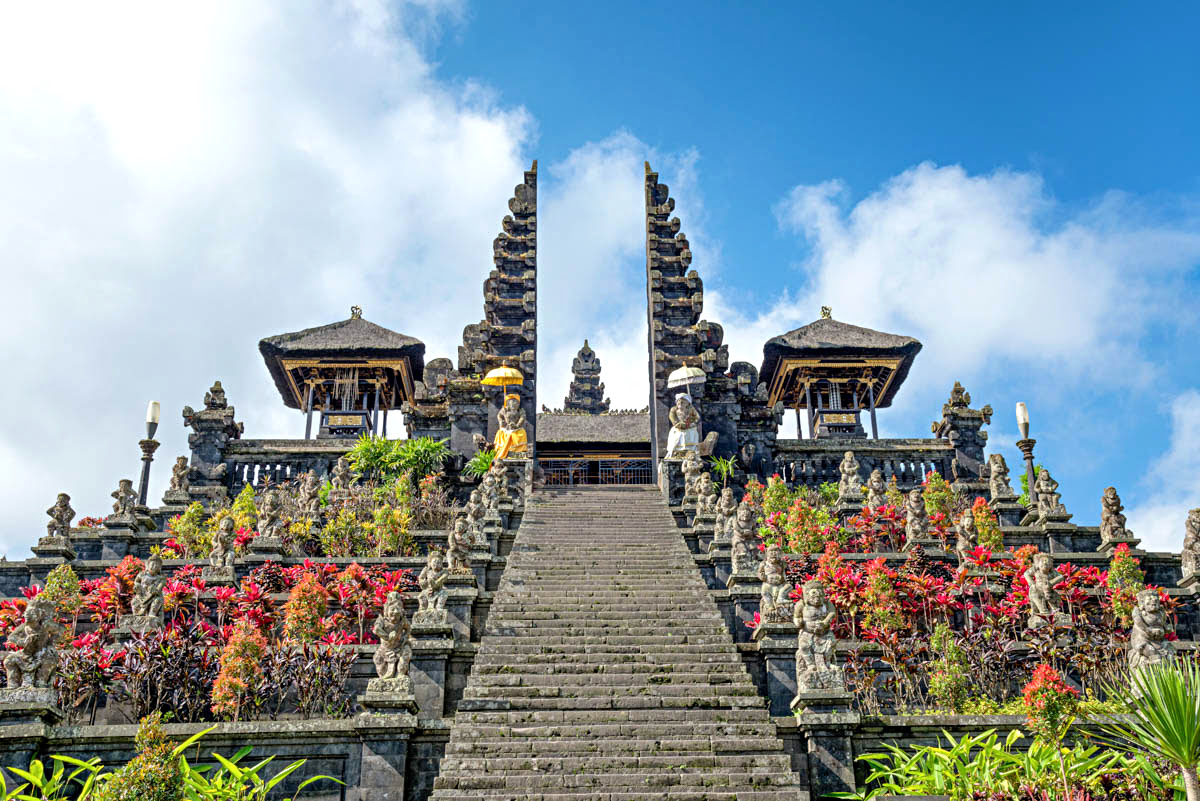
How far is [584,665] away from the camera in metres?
11.6

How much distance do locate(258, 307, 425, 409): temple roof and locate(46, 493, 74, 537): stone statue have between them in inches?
485

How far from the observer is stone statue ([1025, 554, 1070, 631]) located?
12930 millimetres

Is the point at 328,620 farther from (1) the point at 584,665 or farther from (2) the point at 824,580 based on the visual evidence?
(2) the point at 824,580

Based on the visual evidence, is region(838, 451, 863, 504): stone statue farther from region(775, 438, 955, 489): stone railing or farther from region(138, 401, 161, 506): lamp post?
region(138, 401, 161, 506): lamp post

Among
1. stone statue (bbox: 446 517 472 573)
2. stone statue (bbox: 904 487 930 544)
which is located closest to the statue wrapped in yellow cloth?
stone statue (bbox: 446 517 472 573)

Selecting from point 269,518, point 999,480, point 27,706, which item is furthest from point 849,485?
point 27,706

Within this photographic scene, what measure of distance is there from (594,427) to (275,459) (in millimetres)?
9889

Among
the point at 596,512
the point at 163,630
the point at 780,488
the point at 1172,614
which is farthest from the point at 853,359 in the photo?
the point at 163,630

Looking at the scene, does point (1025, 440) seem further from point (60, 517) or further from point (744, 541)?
point (60, 517)

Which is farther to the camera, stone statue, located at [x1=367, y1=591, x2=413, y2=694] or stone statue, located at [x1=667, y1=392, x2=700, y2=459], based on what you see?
stone statue, located at [x1=667, y1=392, x2=700, y2=459]

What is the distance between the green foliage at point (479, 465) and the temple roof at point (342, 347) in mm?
7430

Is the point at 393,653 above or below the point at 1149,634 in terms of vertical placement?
below

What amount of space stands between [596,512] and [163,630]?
25.7 ft

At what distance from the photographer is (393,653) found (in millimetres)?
10453
